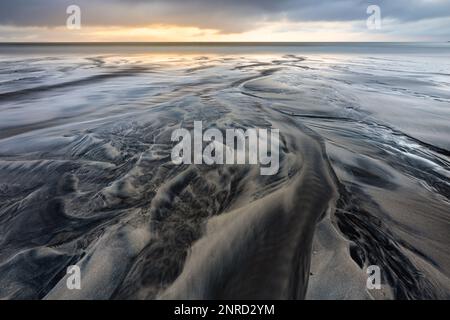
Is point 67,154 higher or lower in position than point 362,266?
higher

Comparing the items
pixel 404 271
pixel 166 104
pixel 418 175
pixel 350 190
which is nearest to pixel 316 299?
pixel 404 271

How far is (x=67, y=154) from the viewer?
532 cm

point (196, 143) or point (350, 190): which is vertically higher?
point (196, 143)

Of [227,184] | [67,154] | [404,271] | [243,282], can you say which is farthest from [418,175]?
[67,154]

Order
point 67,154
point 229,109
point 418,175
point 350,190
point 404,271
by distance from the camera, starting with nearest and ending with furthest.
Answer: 1. point 404,271
2. point 350,190
3. point 418,175
4. point 67,154
5. point 229,109

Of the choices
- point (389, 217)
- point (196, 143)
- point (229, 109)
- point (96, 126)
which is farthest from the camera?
point (229, 109)

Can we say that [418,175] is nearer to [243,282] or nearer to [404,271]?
[404,271]

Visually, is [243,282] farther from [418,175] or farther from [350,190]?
[418,175]

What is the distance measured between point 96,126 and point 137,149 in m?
2.35

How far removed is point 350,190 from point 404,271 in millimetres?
1489

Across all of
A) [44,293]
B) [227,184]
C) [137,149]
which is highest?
[137,149]

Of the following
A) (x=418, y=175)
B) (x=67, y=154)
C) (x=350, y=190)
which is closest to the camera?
(x=350, y=190)

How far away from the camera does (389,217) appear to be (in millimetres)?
3525

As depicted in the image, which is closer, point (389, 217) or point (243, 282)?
point (243, 282)
